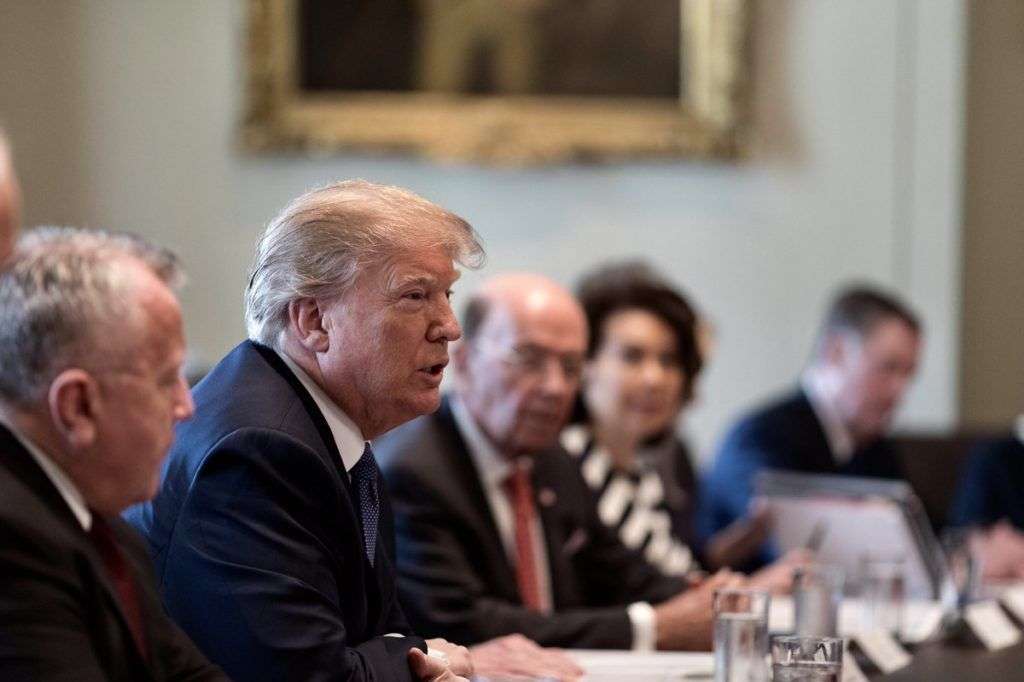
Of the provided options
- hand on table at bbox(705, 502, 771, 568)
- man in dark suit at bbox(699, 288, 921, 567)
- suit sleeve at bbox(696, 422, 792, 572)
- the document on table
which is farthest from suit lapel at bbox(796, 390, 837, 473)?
the document on table

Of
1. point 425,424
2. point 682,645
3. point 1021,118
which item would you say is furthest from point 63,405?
point 1021,118

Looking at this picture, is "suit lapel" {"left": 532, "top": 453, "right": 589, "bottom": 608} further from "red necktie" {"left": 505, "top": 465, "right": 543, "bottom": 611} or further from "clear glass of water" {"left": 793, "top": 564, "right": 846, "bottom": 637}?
"clear glass of water" {"left": 793, "top": 564, "right": 846, "bottom": 637}

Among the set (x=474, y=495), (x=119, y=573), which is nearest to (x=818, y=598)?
(x=474, y=495)

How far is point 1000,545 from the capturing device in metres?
4.94

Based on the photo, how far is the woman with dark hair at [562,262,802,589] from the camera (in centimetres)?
462

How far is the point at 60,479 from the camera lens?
1944 millimetres

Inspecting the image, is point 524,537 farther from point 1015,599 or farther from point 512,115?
point 512,115

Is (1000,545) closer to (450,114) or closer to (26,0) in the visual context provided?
(450,114)

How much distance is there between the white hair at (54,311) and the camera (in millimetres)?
1901

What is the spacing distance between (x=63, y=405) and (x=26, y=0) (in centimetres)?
536

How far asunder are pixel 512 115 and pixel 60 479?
5340 millimetres

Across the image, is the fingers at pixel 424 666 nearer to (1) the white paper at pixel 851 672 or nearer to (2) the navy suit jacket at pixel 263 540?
(2) the navy suit jacket at pixel 263 540

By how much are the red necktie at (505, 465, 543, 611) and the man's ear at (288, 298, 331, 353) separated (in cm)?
122

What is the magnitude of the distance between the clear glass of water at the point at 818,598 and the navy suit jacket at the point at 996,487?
270cm
